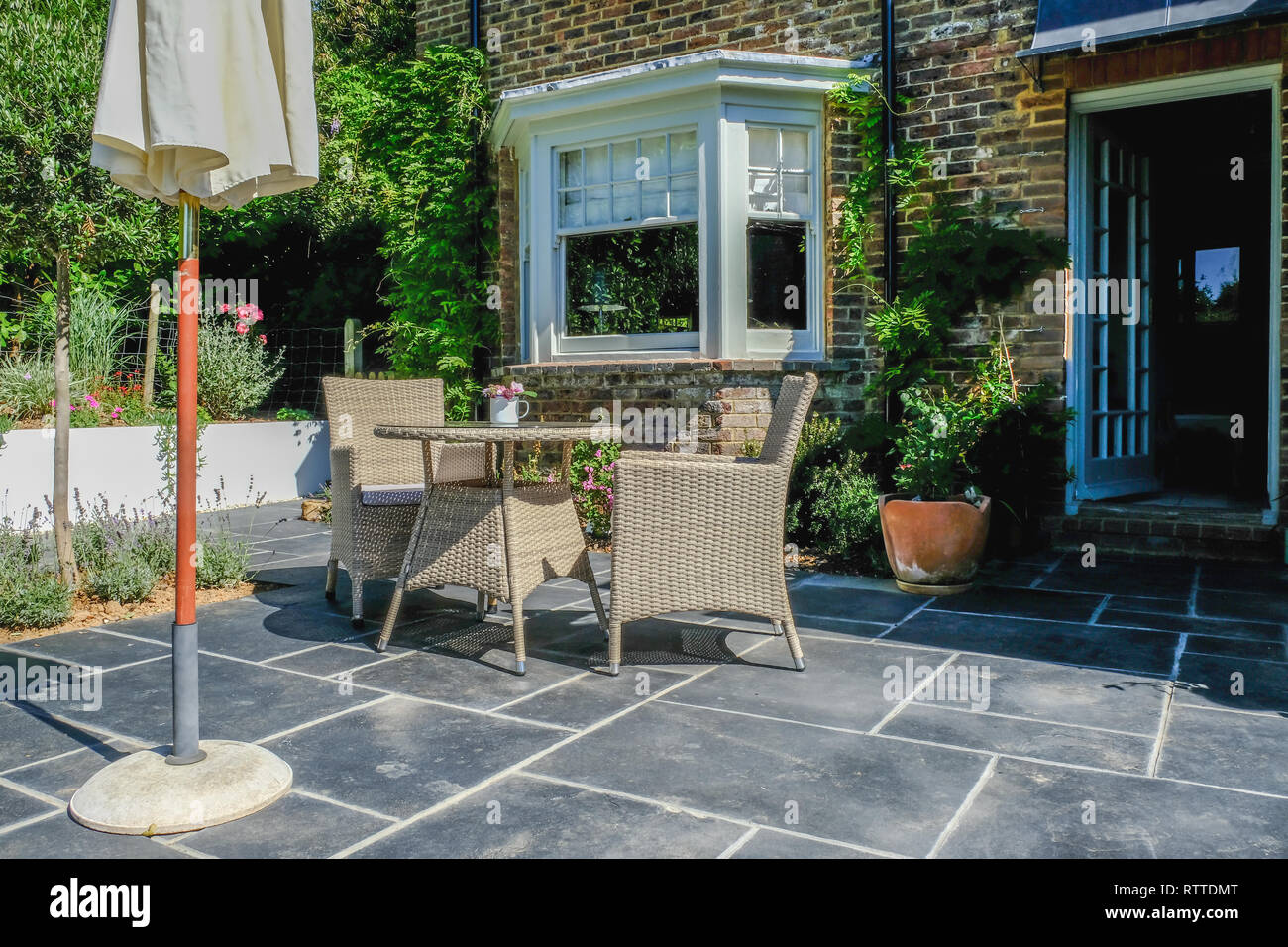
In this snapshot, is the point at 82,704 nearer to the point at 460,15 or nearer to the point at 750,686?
the point at 750,686

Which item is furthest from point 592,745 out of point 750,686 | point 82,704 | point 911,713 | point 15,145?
point 15,145

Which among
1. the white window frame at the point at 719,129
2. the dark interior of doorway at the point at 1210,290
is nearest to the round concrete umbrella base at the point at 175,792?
the white window frame at the point at 719,129

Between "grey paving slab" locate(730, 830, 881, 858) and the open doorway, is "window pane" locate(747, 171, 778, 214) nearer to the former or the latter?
the open doorway

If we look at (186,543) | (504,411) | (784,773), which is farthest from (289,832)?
(504,411)

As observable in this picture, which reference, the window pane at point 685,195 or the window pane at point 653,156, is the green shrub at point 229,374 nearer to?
the window pane at point 653,156

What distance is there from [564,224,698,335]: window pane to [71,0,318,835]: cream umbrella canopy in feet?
13.1

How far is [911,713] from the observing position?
10.0 feet

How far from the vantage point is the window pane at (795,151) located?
20.9 ft

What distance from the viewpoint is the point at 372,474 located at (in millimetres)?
4809

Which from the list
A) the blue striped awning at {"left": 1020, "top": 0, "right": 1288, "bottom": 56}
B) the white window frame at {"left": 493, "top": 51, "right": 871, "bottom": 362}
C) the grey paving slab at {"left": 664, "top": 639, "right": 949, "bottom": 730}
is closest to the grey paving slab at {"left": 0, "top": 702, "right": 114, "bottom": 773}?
the grey paving slab at {"left": 664, "top": 639, "right": 949, "bottom": 730}

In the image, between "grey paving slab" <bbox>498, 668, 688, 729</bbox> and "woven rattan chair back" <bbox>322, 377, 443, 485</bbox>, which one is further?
"woven rattan chair back" <bbox>322, 377, 443, 485</bbox>

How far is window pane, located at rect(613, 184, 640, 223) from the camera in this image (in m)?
6.63

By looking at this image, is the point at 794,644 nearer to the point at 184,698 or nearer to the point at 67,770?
the point at 184,698

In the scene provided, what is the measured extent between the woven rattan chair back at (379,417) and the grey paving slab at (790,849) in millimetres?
2640
